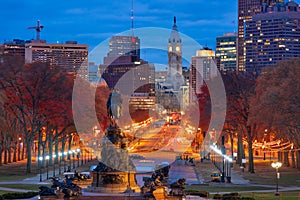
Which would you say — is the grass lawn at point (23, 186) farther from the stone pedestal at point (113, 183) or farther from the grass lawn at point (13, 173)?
the stone pedestal at point (113, 183)

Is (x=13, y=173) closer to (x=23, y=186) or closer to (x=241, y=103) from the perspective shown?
(x=23, y=186)

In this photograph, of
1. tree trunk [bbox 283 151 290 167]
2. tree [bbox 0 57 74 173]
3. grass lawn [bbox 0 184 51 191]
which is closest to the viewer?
grass lawn [bbox 0 184 51 191]

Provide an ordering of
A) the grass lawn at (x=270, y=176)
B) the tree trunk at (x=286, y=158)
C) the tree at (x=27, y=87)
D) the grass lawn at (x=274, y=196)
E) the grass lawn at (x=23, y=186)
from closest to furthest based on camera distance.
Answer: the grass lawn at (x=274, y=196) → the grass lawn at (x=23, y=186) → the grass lawn at (x=270, y=176) → the tree at (x=27, y=87) → the tree trunk at (x=286, y=158)

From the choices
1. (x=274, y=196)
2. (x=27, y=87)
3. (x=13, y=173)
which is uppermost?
(x=27, y=87)

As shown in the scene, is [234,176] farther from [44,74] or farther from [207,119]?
[207,119]

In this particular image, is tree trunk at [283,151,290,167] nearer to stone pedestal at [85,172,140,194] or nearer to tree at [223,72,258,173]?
tree at [223,72,258,173]

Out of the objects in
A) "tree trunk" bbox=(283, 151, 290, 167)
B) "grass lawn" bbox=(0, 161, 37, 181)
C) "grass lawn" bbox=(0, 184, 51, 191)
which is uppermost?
"tree trunk" bbox=(283, 151, 290, 167)

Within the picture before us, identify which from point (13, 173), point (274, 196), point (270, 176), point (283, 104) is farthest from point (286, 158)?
point (274, 196)

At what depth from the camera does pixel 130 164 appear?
47.4m

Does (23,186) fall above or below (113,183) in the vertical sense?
below

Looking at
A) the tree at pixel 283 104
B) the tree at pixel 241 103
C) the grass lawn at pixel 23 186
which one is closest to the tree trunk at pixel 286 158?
the tree at pixel 241 103

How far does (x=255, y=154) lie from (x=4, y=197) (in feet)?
304

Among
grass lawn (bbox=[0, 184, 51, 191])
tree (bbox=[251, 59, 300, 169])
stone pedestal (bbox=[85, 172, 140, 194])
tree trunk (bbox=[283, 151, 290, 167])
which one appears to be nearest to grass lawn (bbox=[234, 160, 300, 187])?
tree (bbox=[251, 59, 300, 169])

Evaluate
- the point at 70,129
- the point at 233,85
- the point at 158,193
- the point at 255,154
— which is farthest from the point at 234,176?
the point at 255,154
